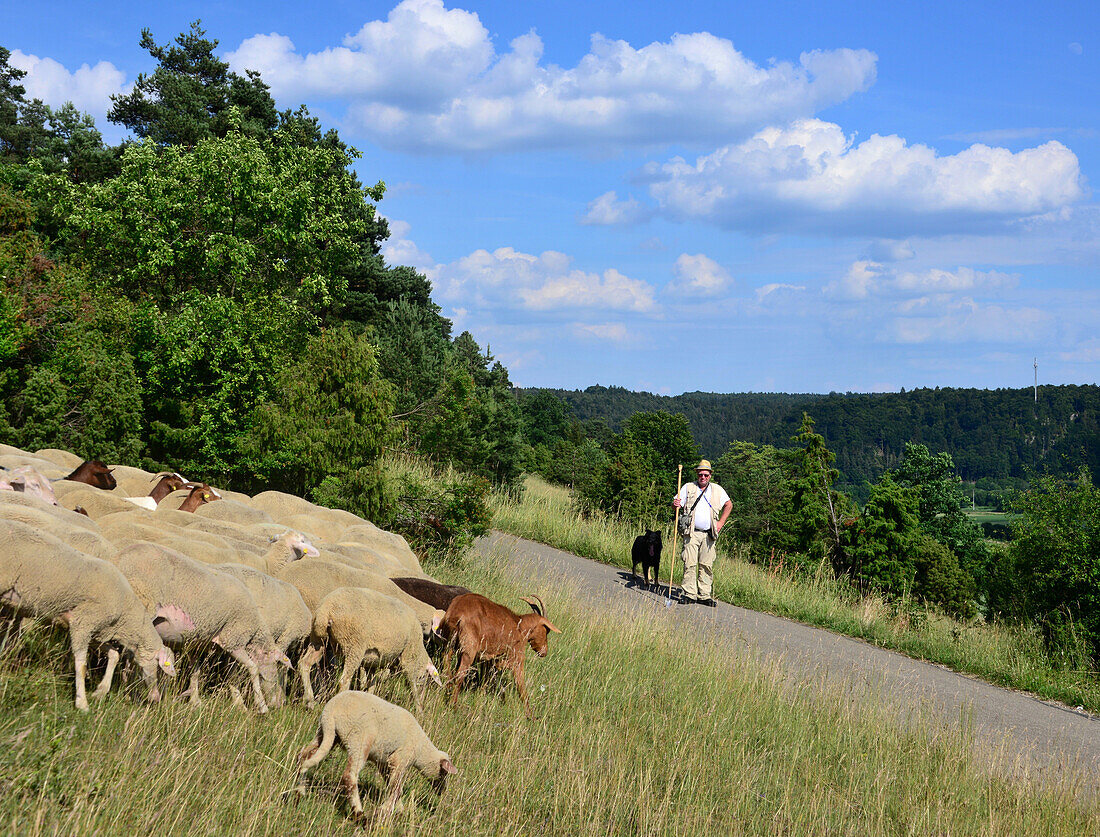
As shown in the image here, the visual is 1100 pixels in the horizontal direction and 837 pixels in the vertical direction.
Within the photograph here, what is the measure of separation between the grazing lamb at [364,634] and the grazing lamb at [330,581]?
1.67 ft

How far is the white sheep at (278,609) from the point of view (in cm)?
556

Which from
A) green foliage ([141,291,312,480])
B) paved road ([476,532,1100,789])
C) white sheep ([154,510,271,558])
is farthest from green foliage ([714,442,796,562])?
white sheep ([154,510,271,558])

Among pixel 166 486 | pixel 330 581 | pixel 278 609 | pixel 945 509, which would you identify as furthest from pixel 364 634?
pixel 945 509

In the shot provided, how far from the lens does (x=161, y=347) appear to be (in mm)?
16984

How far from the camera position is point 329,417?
47.1 feet

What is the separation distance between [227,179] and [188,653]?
14.8 meters

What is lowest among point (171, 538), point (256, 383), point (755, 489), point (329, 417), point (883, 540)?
point (755, 489)

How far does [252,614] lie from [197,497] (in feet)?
14.6

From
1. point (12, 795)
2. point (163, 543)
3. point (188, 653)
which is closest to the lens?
point (12, 795)

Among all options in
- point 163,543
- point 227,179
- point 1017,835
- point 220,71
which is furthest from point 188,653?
point 220,71

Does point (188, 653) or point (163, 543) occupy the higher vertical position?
point (163, 543)

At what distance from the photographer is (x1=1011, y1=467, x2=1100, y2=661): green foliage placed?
14250 mm

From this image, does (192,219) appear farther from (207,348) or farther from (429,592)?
(429,592)

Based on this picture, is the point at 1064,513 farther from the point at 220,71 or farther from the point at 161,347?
the point at 220,71
